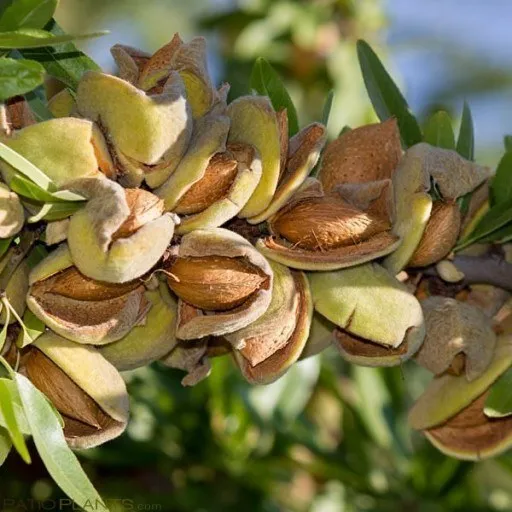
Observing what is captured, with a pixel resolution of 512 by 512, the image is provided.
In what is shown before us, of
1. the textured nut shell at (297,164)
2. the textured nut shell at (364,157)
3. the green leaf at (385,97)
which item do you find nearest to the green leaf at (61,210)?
the textured nut shell at (297,164)

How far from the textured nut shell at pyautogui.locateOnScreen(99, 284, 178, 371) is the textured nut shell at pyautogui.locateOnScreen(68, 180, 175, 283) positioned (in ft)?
0.44

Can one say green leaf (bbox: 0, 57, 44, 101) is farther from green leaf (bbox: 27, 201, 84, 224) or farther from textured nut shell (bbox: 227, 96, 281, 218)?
textured nut shell (bbox: 227, 96, 281, 218)

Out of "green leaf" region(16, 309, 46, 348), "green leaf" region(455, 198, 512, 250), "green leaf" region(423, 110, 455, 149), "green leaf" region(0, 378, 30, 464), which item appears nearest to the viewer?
"green leaf" region(0, 378, 30, 464)

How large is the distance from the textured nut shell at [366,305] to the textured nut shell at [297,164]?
0.11m

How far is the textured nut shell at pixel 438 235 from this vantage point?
117cm

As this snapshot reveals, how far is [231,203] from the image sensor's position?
105 centimetres

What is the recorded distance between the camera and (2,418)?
3.18ft

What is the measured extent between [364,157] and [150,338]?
0.36 metres

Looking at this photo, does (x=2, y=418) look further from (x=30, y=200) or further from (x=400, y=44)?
Result: (x=400, y=44)

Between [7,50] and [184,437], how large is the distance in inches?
45.5

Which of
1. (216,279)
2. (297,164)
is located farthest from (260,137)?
(216,279)

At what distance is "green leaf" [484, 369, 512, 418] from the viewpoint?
118 centimetres

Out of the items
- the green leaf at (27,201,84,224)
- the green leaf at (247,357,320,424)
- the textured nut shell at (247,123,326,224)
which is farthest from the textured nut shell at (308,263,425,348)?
the green leaf at (247,357,320,424)

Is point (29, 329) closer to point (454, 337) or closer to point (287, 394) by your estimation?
point (454, 337)
